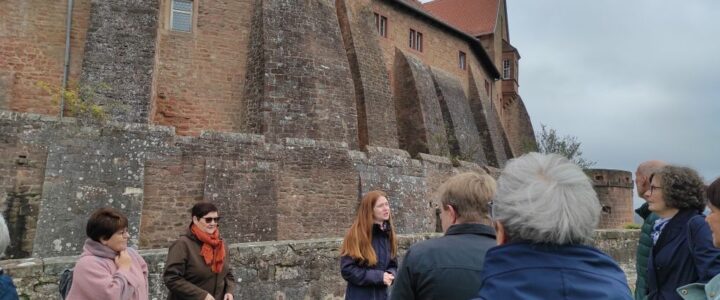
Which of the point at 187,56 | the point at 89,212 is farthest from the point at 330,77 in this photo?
the point at 89,212

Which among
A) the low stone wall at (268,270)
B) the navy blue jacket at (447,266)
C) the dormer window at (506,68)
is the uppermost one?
the dormer window at (506,68)

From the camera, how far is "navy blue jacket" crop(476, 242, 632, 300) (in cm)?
177

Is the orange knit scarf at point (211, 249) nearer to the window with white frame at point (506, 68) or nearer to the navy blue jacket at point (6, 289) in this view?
the navy blue jacket at point (6, 289)

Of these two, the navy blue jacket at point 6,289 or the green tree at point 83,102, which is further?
the green tree at point 83,102

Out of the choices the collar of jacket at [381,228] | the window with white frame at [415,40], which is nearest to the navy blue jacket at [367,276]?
the collar of jacket at [381,228]

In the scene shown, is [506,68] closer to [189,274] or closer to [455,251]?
[189,274]

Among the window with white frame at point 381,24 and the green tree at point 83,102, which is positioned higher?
the window with white frame at point 381,24

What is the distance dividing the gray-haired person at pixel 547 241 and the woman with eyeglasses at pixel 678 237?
1751 millimetres

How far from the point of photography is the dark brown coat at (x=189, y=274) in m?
4.50

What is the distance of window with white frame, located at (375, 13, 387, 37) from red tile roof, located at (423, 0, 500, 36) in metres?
12.5

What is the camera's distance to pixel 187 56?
17.0 meters

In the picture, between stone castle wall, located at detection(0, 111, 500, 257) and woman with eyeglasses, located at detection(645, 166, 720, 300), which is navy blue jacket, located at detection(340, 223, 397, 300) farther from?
stone castle wall, located at detection(0, 111, 500, 257)

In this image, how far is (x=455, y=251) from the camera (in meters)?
2.70

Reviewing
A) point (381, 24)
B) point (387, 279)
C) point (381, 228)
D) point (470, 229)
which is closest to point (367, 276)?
point (387, 279)
